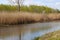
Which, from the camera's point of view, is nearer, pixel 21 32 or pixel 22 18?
pixel 21 32

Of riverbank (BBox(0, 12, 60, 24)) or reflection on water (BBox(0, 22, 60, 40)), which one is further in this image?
riverbank (BBox(0, 12, 60, 24))

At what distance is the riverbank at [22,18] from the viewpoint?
18.1 meters

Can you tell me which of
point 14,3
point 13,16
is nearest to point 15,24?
point 13,16

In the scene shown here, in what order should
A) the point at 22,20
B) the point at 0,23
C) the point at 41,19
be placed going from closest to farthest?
the point at 0,23
the point at 22,20
the point at 41,19

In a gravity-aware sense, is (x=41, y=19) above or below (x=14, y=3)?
below

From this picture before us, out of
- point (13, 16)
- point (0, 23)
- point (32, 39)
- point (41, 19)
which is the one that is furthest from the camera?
point (41, 19)

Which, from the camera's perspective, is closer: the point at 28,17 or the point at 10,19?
the point at 10,19

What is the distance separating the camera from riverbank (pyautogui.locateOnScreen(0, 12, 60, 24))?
1812 centimetres

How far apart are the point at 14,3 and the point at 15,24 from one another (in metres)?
6.08

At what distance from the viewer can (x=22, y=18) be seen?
67.6 ft

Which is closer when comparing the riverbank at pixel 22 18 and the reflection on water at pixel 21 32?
the reflection on water at pixel 21 32

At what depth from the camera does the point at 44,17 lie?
85.2 ft

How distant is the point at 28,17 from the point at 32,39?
10.6 m

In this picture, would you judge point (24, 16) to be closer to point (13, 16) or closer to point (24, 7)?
point (13, 16)
